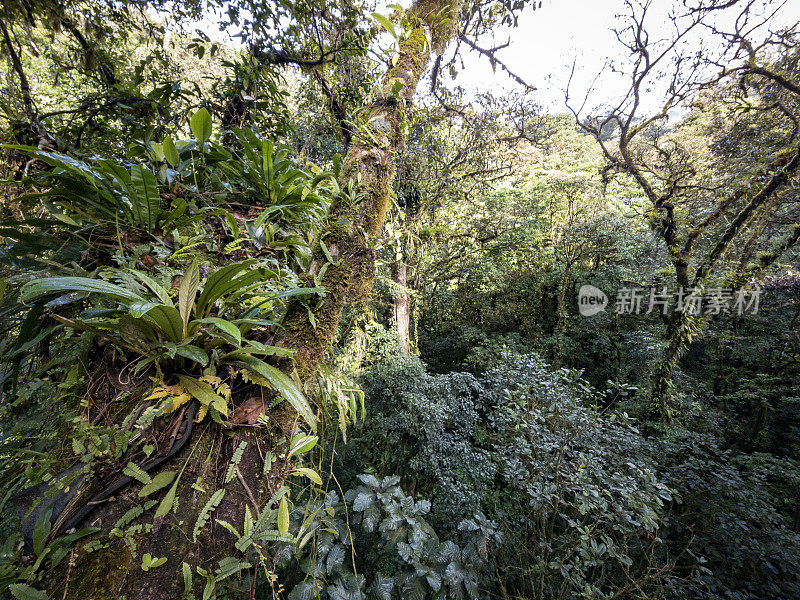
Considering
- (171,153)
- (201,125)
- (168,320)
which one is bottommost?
(168,320)

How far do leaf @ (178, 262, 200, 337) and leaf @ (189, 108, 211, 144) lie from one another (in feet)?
2.62

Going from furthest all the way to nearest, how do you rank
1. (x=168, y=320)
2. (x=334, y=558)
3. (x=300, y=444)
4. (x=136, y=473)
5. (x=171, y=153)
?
1. (x=334, y=558)
2. (x=171, y=153)
3. (x=300, y=444)
4. (x=168, y=320)
5. (x=136, y=473)

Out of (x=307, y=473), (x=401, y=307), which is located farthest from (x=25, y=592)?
(x=401, y=307)

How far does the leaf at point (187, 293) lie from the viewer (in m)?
0.83

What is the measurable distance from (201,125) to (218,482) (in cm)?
135

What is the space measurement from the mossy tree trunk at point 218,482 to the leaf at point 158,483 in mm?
19

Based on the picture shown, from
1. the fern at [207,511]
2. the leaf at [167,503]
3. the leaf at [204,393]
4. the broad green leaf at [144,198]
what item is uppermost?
the broad green leaf at [144,198]

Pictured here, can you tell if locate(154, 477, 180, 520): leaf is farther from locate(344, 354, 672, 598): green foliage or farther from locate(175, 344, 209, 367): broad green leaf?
locate(344, 354, 672, 598): green foliage

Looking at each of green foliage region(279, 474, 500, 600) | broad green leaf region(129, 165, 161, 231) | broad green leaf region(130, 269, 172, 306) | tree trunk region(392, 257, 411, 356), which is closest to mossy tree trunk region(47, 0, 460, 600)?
broad green leaf region(130, 269, 172, 306)

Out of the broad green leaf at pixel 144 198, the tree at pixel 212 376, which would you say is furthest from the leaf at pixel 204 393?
the broad green leaf at pixel 144 198

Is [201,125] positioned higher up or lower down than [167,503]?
higher up

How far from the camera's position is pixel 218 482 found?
30.0 inches

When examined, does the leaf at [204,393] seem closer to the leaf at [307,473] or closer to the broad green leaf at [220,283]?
the broad green leaf at [220,283]

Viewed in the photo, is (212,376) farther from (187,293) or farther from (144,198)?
(144,198)
